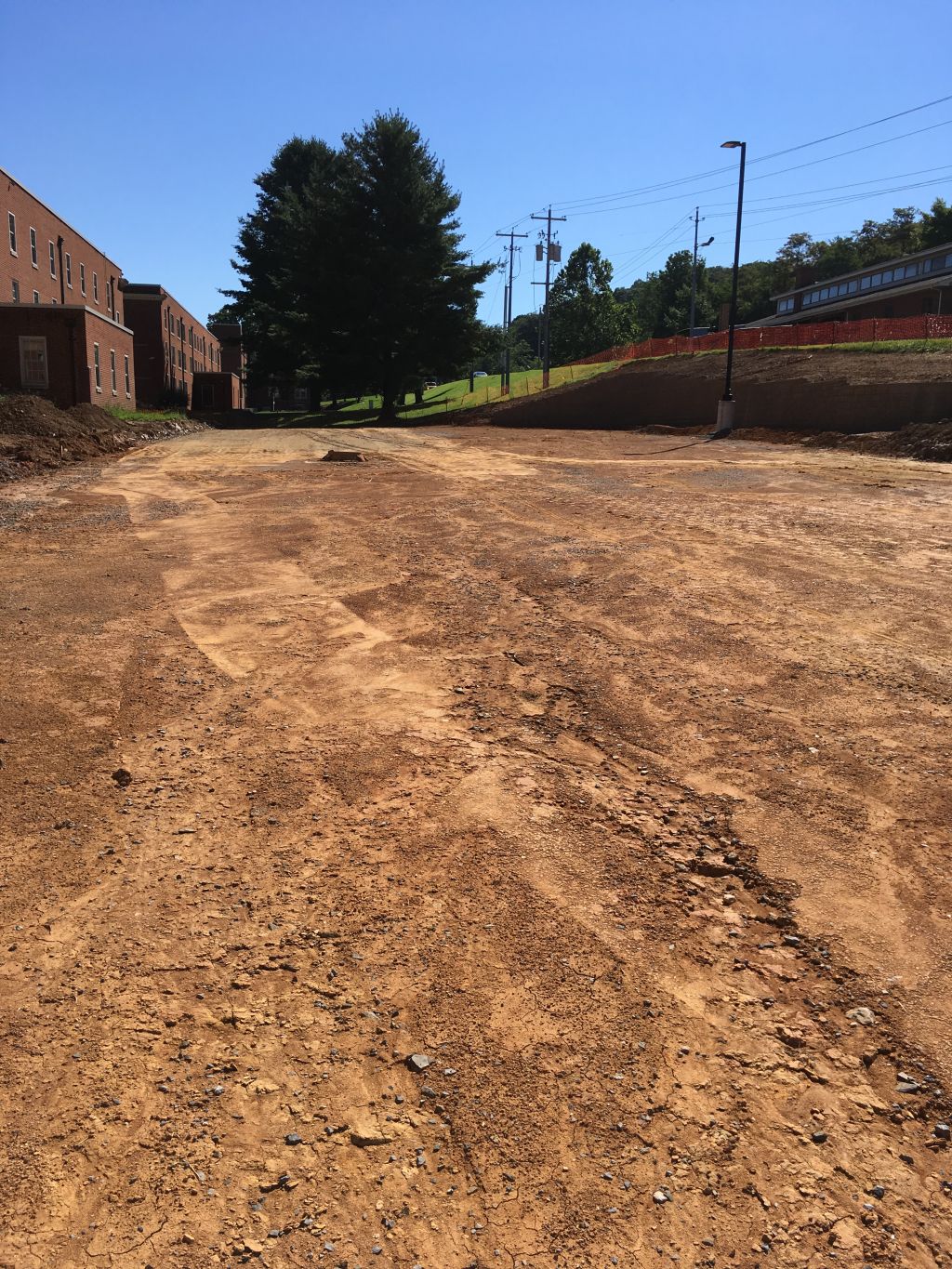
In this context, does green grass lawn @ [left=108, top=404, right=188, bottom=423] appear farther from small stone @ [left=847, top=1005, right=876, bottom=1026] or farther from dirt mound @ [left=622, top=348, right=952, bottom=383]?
small stone @ [left=847, top=1005, right=876, bottom=1026]

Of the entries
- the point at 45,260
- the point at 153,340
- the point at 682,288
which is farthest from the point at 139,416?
the point at 682,288

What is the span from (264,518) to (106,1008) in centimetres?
1138

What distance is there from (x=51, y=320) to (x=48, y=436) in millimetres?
18566

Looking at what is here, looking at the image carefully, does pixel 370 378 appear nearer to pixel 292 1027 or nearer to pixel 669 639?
pixel 669 639

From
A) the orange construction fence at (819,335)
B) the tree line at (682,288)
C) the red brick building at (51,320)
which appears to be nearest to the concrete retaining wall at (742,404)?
the orange construction fence at (819,335)

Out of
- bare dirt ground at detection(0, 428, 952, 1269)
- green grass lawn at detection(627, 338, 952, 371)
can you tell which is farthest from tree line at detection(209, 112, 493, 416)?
bare dirt ground at detection(0, 428, 952, 1269)

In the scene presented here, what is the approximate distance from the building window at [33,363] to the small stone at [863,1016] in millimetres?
42978

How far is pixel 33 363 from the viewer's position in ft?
128

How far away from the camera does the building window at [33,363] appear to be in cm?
3878

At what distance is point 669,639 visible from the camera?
7.95m

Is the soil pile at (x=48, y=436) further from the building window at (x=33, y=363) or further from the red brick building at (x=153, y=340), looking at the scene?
the red brick building at (x=153, y=340)

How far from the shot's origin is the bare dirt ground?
274cm

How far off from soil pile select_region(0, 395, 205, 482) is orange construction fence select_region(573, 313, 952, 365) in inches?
1011

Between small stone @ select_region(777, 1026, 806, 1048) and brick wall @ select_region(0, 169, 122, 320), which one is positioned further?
brick wall @ select_region(0, 169, 122, 320)
